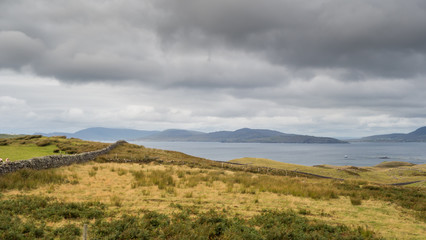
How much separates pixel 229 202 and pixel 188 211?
393 cm

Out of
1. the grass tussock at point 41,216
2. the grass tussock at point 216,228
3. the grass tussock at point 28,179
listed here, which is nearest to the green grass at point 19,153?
the grass tussock at point 28,179

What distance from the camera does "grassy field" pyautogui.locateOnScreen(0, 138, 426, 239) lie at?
421 inches

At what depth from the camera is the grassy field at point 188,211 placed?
10.7 metres

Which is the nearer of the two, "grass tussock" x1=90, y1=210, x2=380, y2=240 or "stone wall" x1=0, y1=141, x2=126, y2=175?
"grass tussock" x1=90, y1=210, x2=380, y2=240

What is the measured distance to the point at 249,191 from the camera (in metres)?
21.0

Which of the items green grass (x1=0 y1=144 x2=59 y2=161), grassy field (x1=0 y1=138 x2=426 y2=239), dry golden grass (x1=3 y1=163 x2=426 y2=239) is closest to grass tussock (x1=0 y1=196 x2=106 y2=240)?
grassy field (x1=0 y1=138 x2=426 y2=239)

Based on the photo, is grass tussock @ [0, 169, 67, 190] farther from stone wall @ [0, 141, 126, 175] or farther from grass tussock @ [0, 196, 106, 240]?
grass tussock @ [0, 196, 106, 240]

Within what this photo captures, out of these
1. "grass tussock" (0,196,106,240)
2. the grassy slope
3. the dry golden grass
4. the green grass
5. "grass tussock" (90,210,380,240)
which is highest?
the green grass

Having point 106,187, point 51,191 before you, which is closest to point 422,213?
point 106,187

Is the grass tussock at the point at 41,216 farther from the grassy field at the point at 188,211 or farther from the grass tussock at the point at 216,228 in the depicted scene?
the grass tussock at the point at 216,228

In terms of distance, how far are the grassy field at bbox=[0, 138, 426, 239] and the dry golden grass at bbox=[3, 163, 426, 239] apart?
55 mm

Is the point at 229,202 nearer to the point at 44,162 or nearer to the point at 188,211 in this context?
the point at 188,211

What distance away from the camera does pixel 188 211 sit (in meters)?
14.1

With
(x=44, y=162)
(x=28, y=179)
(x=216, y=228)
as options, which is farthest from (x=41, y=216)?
(x=44, y=162)
